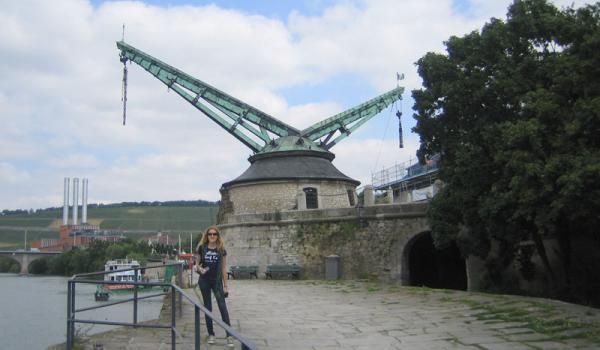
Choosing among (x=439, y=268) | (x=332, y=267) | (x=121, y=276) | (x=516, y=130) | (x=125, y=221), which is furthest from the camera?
(x=125, y=221)

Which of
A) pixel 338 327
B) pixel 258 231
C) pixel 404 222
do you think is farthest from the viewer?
pixel 258 231

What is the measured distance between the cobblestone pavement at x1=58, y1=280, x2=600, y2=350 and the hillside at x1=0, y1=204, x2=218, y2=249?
98296mm

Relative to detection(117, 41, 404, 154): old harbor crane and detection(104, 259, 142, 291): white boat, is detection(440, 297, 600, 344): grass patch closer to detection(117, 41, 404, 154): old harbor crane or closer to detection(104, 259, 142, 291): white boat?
detection(104, 259, 142, 291): white boat

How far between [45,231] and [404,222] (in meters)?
113

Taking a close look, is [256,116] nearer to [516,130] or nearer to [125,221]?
[516,130]

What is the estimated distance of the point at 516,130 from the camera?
10969mm

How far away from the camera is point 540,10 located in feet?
42.1

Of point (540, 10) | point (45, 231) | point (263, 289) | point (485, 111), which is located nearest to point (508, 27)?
point (540, 10)

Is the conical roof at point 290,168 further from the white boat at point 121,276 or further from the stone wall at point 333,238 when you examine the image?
the white boat at point 121,276

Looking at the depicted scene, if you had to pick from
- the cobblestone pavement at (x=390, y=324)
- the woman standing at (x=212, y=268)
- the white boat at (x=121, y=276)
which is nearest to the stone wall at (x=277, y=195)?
the white boat at (x=121, y=276)

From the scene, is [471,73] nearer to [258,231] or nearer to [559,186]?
[559,186]

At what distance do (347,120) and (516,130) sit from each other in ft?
50.9

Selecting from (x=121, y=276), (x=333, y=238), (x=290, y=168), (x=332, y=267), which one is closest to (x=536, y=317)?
(x=332, y=267)

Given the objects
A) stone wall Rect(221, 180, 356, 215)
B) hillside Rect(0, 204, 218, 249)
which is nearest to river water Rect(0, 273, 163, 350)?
stone wall Rect(221, 180, 356, 215)
